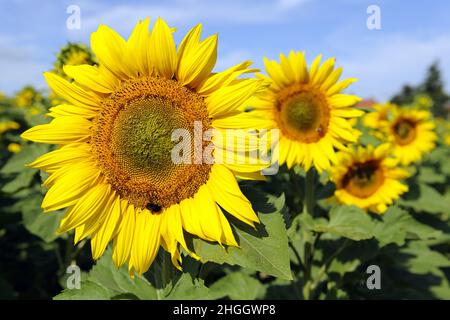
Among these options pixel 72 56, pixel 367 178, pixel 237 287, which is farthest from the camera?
pixel 367 178

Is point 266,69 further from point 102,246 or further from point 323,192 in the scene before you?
point 102,246

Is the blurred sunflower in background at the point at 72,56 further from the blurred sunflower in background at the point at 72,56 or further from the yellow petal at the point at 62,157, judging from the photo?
the yellow petal at the point at 62,157

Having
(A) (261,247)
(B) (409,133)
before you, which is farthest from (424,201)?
(A) (261,247)

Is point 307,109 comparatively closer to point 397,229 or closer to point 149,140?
point 397,229

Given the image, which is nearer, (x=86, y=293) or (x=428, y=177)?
(x=86, y=293)

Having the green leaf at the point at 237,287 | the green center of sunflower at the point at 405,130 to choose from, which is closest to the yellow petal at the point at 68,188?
the green leaf at the point at 237,287

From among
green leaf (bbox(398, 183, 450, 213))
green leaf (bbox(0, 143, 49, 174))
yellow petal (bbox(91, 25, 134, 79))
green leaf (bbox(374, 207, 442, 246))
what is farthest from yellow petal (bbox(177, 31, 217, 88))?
green leaf (bbox(398, 183, 450, 213))
